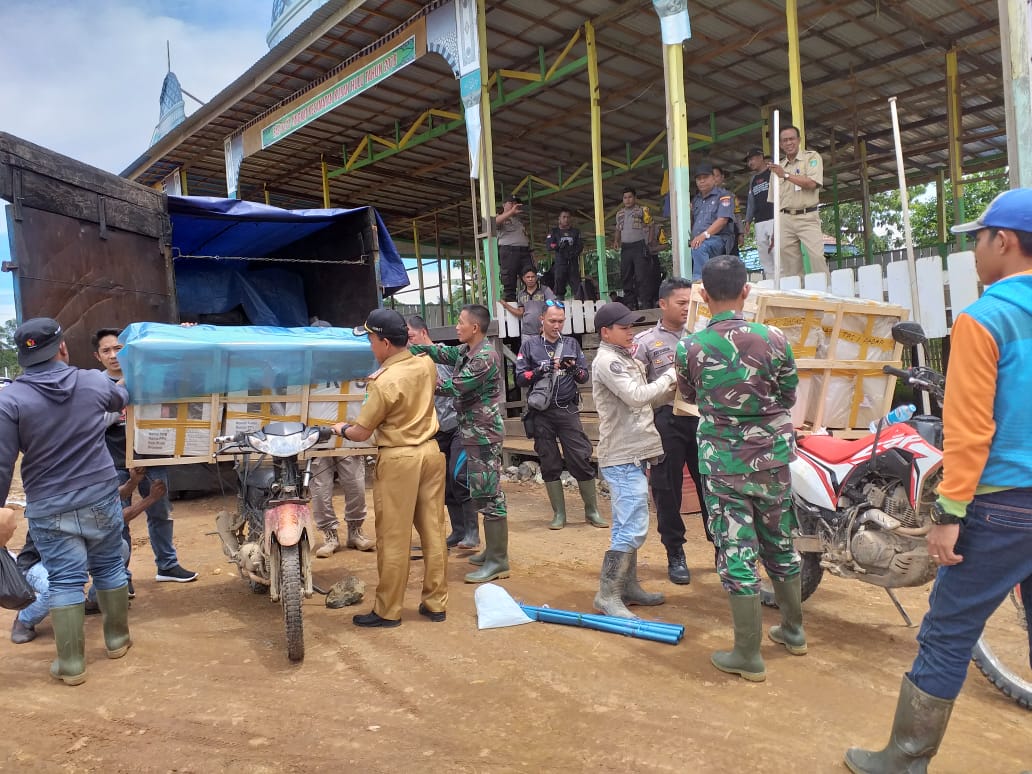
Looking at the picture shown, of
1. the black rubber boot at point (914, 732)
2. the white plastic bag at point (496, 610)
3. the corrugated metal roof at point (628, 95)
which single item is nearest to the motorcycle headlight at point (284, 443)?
the white plastic bag at point (496, 610)

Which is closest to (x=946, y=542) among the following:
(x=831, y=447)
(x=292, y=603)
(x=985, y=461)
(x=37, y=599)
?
(x=985, y=461)

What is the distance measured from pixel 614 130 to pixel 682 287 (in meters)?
9.35

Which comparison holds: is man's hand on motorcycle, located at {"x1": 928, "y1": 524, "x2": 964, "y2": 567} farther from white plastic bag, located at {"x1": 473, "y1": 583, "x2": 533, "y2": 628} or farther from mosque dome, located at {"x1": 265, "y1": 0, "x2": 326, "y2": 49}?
mosque dome, located at {"x1": 265, "y1": 0, "x2": 326, "y2": 49}

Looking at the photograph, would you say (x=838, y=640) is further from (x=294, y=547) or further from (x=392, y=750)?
(x=294, y=547)

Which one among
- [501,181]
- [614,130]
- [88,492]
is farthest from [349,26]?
[88,492]

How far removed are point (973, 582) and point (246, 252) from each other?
8659 millimetres

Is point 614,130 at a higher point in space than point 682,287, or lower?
higher

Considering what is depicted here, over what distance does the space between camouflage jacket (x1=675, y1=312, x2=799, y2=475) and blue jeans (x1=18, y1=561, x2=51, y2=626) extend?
3760 millimetres

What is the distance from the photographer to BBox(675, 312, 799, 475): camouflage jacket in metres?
3.11

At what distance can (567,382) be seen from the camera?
252 inches

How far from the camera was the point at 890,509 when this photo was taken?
11.0ft

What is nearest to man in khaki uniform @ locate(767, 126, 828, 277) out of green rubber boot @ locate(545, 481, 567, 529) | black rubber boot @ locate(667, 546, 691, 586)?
green rubber boot @ locate(545, 481, 567, 529)

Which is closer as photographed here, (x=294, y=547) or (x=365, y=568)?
(x=294, y=547)

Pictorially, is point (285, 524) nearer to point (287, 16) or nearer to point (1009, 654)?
point (1009, 654)
